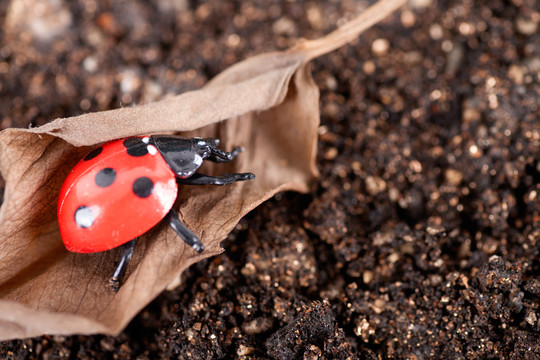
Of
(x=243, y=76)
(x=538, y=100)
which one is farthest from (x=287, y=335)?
(x=538, y=100)

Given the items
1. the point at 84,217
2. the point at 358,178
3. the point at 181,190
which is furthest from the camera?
the point at 358,178

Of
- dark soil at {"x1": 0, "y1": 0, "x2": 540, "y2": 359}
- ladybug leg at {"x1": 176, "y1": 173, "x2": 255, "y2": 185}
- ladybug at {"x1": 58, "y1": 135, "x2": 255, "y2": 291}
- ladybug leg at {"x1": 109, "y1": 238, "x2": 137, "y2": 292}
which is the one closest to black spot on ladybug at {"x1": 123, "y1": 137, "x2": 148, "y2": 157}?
ladybug at {"x1": 58, "y1": 135, "x2": 255, "y2": 291}

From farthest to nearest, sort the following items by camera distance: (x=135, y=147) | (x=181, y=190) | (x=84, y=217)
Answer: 1. (x=181, y=190)
2. (x=135, y=147)
3. (x=84, y=217)

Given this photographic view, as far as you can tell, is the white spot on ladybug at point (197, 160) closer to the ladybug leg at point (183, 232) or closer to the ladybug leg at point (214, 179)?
the ladybug leg at point (214, 179)

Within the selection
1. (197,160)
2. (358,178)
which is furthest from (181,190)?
(358,178)

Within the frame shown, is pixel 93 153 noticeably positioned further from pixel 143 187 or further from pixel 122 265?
pixel 122 265

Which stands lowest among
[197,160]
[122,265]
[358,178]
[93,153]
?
[358,178]

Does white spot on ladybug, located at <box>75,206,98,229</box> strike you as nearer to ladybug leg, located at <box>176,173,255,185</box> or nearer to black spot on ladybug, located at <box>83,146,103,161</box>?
black spot on ladybug, located at <box>83,146,103,161</box>

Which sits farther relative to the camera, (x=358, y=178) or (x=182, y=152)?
(x=358, y=178)
